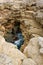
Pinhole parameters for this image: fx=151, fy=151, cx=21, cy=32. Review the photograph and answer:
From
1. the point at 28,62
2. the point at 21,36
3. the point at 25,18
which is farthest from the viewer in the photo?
the point at 21,36

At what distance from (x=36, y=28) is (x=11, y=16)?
526 centimetres

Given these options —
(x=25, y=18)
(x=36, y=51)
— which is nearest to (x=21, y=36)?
(x=25, y=18)

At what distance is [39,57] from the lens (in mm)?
5289

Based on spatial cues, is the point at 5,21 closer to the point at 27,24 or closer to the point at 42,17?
the point at 27,24

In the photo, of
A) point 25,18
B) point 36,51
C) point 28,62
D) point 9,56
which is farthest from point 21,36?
point 28,62

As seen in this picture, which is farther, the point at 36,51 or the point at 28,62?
the point at 36,51

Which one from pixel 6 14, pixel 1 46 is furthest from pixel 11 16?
pixel 1 46

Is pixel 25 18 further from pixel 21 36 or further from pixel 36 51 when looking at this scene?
pixel 36 51

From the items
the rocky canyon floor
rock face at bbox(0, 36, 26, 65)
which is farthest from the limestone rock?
rock face at bbox(0, 36, 26, 65)

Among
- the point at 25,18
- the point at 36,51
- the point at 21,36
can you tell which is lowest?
the point at 21,36

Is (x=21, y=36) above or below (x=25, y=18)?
below

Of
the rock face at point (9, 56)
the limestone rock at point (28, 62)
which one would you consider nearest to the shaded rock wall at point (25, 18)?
the rock face at point (9, 56)

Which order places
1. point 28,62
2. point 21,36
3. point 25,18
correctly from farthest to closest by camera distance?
point 21,36
point 25,18
point 28,62

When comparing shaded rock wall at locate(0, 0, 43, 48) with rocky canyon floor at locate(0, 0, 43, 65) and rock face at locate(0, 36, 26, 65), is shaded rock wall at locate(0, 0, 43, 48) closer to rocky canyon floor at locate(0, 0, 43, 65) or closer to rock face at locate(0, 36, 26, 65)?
rocky canyon floor at locate(0, 0, 43, 65)
